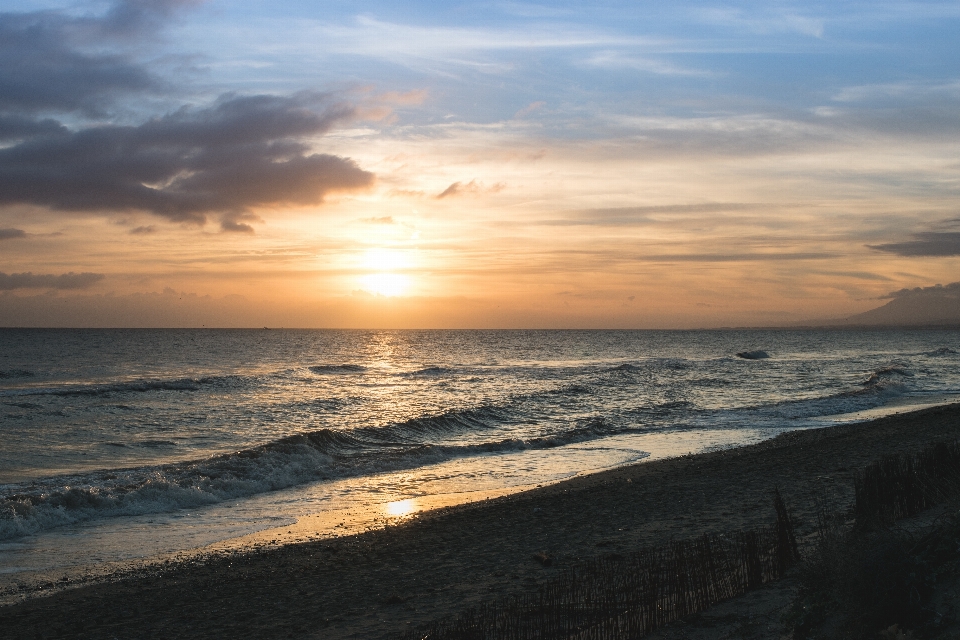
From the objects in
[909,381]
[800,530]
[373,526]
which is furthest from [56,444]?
[909,381]

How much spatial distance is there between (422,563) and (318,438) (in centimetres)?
1354

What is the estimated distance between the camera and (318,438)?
2312 cm

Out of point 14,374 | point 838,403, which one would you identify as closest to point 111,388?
point 14,374

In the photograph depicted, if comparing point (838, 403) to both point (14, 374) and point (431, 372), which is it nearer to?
point (431, 372)

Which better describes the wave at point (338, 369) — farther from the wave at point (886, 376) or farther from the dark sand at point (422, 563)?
the dark sand at point (422, 563)

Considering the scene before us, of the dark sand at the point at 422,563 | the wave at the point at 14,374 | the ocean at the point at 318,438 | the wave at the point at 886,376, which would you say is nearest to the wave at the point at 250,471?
the ocean at the point at 318,438

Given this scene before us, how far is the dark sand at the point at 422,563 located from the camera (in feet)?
27.2

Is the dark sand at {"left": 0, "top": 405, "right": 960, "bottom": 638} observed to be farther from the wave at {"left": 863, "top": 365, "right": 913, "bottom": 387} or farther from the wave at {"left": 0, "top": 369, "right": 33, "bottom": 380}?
the wave at {"left": 0, "top": 369, "right": 33, "bottom": 380}

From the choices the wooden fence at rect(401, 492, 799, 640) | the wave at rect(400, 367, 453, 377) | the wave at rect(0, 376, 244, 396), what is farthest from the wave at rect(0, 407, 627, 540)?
the wave at rect(400, 367, 453, 377)

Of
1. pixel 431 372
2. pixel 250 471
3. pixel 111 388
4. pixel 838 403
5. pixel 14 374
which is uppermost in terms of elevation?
pixel 14 374

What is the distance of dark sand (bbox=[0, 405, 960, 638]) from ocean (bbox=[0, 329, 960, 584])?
6.62 ft

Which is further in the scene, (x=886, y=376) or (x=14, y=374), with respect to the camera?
(x=14, y=374)

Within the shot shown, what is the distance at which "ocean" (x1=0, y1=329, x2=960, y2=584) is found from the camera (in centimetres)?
1412

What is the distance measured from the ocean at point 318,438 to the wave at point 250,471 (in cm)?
6
